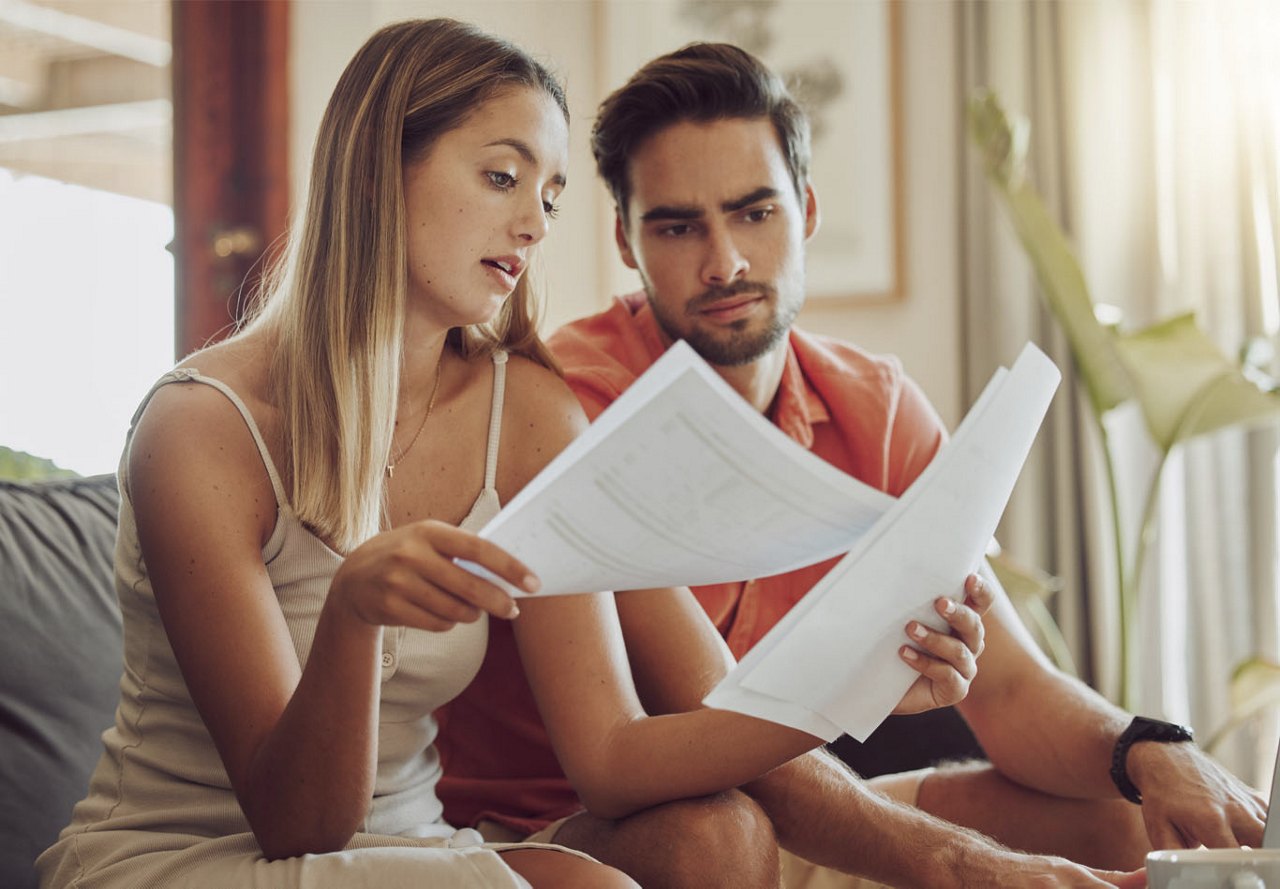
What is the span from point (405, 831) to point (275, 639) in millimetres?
290

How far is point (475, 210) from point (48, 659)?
651mm

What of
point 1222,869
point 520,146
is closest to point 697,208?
point 520,146

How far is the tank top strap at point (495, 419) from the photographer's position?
129 centimetres

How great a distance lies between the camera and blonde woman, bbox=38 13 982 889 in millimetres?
974

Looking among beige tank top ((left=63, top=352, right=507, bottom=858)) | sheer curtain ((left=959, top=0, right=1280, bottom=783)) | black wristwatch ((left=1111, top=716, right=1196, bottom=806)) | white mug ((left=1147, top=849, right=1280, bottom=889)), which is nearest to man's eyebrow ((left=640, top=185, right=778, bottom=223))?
beige tank top ((left=63, top=352, right=507, bottom=858))

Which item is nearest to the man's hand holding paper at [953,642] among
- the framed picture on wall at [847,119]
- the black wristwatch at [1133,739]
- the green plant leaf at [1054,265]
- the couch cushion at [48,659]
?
the black wristwatch at [1133,739]

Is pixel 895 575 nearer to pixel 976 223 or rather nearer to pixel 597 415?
pixel 597 415

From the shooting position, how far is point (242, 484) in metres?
1.08

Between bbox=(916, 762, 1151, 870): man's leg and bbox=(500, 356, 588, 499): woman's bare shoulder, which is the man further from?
bbox=(500, 356, 588, 499): woman's bare shoulder

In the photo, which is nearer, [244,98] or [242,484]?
[242,484]

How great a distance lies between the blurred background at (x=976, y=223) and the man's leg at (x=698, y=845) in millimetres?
1685

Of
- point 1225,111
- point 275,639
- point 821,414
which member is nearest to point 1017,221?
point 1225,111

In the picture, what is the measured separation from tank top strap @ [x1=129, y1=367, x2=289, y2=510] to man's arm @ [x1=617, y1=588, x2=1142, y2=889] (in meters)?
0.37

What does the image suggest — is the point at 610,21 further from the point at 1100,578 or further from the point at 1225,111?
the point at 1100,578
